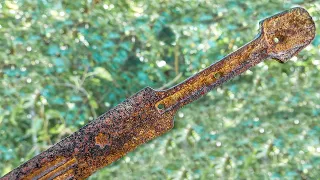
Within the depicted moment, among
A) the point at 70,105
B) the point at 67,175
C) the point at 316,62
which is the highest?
the point at 67,175

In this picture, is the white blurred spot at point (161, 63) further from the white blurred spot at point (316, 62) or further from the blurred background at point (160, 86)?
the white blurred spot at point (316, 62)

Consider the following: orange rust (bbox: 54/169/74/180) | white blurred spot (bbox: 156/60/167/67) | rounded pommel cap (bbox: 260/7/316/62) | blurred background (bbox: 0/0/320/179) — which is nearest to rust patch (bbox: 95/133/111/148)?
orange rust (bbox: 54/169/74/180)

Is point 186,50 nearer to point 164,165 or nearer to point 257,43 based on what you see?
point 164,165

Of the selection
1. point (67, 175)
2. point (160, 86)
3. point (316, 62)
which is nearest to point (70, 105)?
point (160, 86)

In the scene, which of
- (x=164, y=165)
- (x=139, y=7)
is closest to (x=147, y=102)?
(x=164, y=165)

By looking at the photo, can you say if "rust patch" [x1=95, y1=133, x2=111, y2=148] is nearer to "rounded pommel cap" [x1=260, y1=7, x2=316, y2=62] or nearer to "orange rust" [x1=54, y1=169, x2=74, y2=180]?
"orange rust" [x1=54, y1=169, x2=74, y2=180]

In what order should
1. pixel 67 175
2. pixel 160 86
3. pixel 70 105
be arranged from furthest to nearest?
pixel 160 86 < pixel 70 105 < pixel 67 175

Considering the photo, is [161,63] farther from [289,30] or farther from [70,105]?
[289,30]
